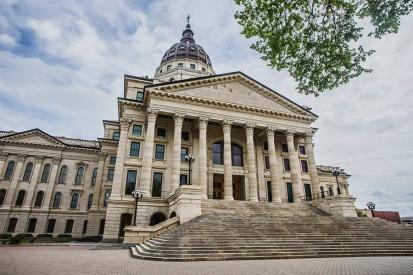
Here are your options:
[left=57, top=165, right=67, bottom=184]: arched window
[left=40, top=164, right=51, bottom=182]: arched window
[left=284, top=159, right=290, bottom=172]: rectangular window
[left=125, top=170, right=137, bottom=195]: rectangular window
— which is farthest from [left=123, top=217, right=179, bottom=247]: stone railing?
[left=40, top=164, right=51, bottom=182]: arched window

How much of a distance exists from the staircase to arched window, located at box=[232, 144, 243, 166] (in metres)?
11.8

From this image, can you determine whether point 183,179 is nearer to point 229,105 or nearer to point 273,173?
point 229,105

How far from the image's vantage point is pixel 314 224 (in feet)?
55.8

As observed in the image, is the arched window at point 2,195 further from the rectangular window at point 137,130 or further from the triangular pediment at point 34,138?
the rectangular window at point 137,130

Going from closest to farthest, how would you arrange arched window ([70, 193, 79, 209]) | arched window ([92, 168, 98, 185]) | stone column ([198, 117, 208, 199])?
stone column ([198, 117, 208, 199]) → arched window ([70, 193, 79, 209]) → arched window ([92, 168, 98, 185])

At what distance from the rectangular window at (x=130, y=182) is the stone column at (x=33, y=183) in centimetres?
2168

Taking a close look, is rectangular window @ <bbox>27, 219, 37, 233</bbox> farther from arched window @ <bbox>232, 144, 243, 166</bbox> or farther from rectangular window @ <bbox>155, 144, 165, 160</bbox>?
arched window @ <bbox>232, 144, 243, 166</bbox>

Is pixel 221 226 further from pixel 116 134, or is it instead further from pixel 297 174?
pixel 116 134

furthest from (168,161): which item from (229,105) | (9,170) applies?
(9,170)

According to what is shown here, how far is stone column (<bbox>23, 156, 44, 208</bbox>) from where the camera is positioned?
3609 centimetres

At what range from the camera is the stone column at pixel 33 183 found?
1421 inches

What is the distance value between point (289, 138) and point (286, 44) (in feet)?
65.8

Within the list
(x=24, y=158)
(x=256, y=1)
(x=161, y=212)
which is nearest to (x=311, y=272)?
(x=256, y=1)

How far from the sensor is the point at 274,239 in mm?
13648
